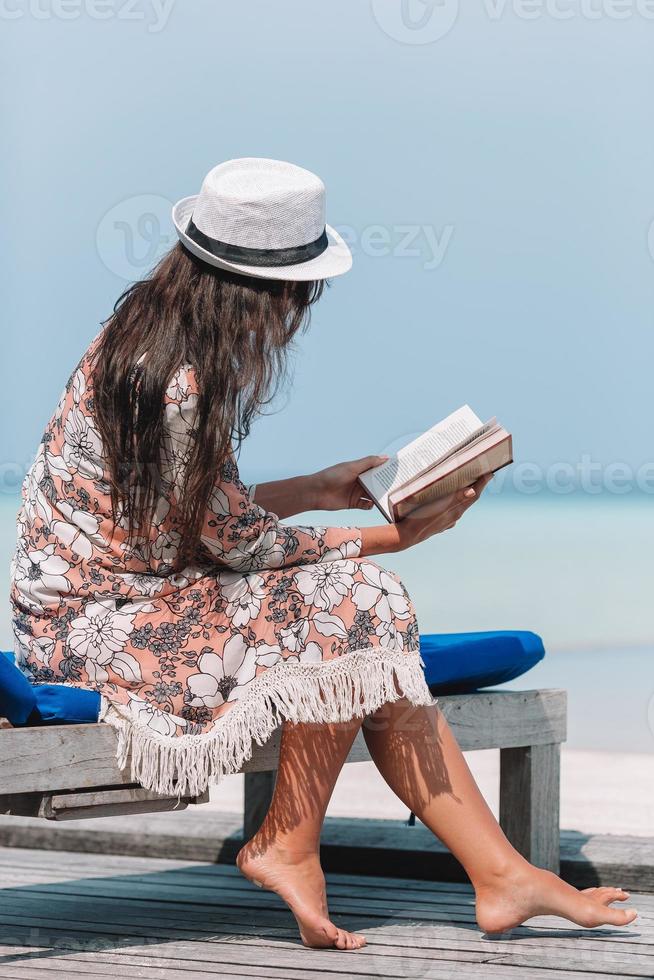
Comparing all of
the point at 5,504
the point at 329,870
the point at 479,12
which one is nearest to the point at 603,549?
the point at 479,12

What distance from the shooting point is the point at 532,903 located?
192cm

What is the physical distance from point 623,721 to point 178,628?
468 cm

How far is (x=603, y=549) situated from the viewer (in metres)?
16.3

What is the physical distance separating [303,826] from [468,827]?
0.25 metres

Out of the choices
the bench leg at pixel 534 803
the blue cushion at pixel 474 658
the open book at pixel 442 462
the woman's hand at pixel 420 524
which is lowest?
the bench leg at pixel 534 803

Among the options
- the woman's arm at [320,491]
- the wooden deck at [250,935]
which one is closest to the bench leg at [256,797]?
the wooden deck at [250,935]

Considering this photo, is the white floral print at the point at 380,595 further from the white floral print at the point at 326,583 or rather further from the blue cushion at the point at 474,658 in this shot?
the blue cushion at the point at 474,658

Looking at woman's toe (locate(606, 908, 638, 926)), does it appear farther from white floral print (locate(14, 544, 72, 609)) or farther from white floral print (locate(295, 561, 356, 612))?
white floral print (locate(14, 544, 72, 609))

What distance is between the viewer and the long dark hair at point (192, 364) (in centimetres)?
189

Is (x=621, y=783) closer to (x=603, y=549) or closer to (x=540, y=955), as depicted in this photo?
(x=540, y=955)

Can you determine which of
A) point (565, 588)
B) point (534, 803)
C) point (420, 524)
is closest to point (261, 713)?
point (420, 524)

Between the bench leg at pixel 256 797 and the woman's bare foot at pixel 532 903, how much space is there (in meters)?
0.82

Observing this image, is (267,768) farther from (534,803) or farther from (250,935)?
(534,803)

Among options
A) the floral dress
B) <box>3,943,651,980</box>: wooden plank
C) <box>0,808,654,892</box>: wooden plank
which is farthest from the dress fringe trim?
<box>0,808,654,892</box>: wooden plank
